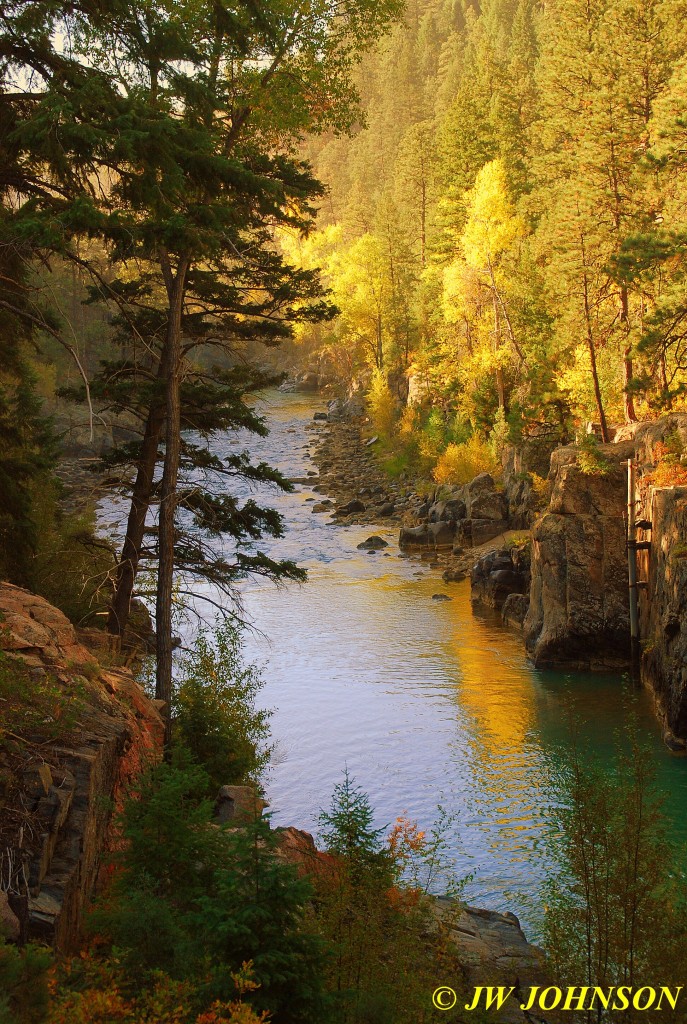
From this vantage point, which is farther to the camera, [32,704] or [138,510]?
[138,510]

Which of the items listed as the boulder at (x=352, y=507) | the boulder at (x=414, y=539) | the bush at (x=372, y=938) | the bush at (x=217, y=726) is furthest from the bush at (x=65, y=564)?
the boulder at (x=352, y=507)

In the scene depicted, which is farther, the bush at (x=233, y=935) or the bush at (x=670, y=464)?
the bush at (x=670, y=464)

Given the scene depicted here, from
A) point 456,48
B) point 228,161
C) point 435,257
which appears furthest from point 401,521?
point 456,48

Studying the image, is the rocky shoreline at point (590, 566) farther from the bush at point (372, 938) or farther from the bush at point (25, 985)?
the bush at point (25, 985)

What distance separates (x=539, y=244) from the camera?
3984cm

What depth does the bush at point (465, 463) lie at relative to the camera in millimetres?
44906

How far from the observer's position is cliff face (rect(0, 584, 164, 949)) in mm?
8234

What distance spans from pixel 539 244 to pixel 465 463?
422 inches

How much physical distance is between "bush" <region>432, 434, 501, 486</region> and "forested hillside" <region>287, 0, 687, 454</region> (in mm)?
1355

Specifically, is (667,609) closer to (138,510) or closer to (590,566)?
(590,566)

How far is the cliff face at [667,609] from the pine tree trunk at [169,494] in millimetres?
10757

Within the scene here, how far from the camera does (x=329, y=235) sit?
71.2 meters

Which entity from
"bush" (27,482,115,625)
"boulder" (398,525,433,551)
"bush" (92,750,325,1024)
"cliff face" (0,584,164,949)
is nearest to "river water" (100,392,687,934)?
"boulder" (398,525,433,551)

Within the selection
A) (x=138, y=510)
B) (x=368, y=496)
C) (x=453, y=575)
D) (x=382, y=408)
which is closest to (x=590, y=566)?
(x=453, y=575)
